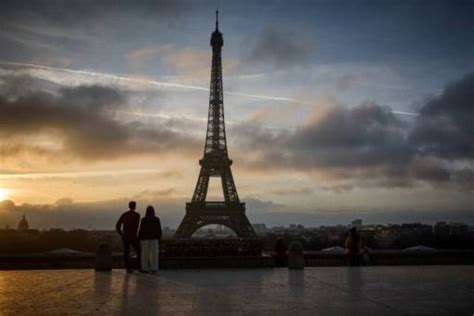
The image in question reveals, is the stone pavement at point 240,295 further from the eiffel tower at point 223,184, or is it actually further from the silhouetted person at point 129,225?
the eiffel tower at point 223,184

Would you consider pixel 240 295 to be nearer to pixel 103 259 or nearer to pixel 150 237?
pixel 150 237

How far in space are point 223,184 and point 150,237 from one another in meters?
60.3

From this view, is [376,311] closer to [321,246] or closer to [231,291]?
[231,291]

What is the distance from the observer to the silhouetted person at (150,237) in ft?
56.2

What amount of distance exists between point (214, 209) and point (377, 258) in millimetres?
46309

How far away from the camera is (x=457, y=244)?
7388cm

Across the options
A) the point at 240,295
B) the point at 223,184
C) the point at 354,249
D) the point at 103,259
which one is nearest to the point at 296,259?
the point at 354,249

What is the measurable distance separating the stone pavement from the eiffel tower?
6029cm

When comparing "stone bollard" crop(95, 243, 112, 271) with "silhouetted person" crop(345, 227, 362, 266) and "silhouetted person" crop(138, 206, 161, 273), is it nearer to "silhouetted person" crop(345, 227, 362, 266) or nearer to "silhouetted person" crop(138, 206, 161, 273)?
"silhouetted person" crop(138, 206, 161, 273)

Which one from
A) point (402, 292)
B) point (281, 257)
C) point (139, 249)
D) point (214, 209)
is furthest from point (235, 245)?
point (214, 209)

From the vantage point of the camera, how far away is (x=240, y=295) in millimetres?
11273

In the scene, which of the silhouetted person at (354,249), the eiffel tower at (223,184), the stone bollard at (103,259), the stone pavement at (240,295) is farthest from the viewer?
the eiffel tower at (223,184)

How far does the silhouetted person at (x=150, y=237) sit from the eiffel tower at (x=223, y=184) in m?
57.7

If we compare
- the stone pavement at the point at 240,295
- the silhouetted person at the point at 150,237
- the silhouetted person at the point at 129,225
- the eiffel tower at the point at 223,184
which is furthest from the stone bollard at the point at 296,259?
the eiffel tower at the point at 223,184
